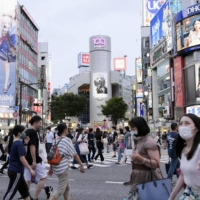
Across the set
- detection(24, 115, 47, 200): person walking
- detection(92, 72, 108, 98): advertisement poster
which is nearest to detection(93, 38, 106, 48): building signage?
detection(92, 72, 108, 98): advertisement poster

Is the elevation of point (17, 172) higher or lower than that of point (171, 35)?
lower

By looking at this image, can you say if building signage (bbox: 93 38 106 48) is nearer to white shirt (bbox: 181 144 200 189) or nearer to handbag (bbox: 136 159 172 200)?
handbag (bbox: 136 159 172 200)

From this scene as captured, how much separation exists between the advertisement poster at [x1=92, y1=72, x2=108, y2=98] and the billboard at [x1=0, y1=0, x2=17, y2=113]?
1876 inches

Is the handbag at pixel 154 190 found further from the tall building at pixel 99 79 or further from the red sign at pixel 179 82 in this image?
the tall building at pixel 99 79

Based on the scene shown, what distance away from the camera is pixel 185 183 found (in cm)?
353

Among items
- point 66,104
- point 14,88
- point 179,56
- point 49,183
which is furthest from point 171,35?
point 49,183

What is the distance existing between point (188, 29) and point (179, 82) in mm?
7308

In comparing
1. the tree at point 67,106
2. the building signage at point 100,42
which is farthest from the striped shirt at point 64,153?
the building signage at point 100,42

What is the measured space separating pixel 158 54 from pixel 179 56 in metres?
11.5

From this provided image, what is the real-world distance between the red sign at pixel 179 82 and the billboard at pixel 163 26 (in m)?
3.51

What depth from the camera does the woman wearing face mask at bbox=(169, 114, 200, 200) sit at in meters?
3.38

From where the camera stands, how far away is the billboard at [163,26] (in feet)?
174

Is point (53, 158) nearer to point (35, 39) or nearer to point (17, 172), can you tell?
point (17, 172)

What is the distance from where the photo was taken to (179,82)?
49.4 m
